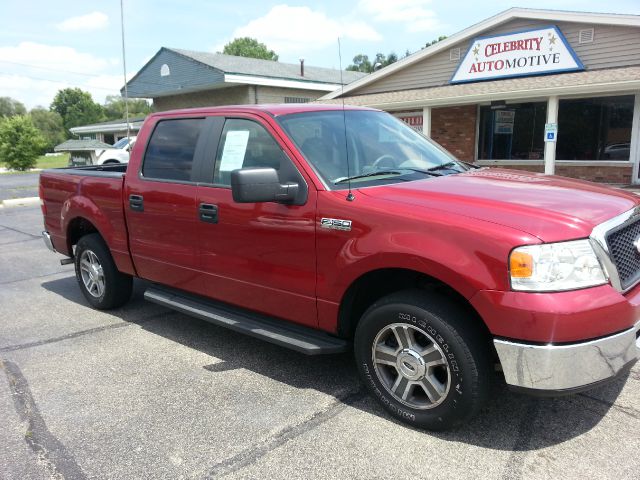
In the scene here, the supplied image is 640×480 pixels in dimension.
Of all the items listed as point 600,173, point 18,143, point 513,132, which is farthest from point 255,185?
point 18,143

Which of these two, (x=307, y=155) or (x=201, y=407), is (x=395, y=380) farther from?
(x=307, y=155)

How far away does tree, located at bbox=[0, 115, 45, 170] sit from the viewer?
1449 inches

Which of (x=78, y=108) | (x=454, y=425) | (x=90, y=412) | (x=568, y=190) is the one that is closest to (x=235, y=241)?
(x=90, y=412)

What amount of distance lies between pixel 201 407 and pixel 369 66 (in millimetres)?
69517

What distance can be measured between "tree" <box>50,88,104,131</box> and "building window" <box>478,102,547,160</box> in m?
87.5

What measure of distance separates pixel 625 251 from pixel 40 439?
347 centimetres

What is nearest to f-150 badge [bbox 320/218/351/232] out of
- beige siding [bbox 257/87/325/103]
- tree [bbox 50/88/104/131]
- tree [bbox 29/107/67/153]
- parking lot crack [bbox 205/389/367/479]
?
parking lot crack [bbox 205/389/367/479]

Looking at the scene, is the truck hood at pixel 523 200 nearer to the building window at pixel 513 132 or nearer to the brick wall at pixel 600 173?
the brick wall at pixel 600 173

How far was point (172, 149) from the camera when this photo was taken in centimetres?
435

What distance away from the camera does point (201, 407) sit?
3.35 metres

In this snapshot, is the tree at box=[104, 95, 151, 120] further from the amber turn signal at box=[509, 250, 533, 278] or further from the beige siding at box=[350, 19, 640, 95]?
the amber turn signal at box=[509, 250, 533, 278]

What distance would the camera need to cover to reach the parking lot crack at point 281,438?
273 centimetres

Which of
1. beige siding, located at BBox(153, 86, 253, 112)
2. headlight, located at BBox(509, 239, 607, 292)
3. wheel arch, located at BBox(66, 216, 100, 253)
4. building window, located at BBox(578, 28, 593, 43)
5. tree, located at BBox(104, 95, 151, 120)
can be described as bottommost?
wheel arch, located at BBox(66, 216, 100, 253)

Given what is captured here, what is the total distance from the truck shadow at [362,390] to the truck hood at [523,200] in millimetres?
1210
